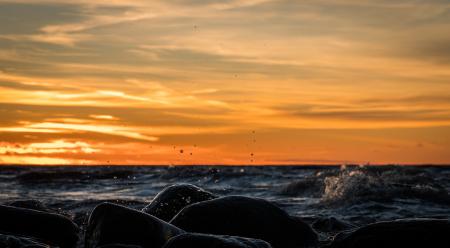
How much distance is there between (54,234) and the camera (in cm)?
675

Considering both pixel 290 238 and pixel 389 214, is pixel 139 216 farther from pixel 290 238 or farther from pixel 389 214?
pixel 389 214

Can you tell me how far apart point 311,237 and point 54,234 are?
9.60 feet

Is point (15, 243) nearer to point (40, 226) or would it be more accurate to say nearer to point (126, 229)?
point (126, 229)

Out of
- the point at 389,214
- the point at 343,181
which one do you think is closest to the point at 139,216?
the point at 389,214

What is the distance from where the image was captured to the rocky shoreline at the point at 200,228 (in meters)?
5.18

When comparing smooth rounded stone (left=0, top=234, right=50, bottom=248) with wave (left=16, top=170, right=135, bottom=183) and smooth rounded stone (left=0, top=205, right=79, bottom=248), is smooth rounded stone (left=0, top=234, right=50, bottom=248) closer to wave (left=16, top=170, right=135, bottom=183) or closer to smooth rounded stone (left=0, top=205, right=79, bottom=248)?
smooth rounded stone (left=0, top=205, right=79, bottom=248)

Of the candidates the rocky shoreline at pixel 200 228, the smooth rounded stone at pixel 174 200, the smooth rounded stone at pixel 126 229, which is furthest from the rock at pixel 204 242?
the smooth rounded stone at pixel 174 200

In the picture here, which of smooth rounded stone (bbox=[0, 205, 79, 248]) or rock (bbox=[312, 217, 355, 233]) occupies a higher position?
smooth rounded stone (bbox=[0, 205, 79, 248])

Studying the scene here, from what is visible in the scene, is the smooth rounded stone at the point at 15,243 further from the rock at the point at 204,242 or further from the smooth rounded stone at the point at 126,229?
the rock at the point at 204,242

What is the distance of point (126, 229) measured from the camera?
5.82 meters

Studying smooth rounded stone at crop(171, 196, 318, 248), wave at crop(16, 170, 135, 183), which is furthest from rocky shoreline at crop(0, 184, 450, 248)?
wave at crop(16, 170, 135, 183)

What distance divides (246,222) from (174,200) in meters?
1.73

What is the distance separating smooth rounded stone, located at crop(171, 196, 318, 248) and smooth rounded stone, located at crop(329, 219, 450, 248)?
129cm

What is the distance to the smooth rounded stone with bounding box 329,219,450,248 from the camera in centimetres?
516
